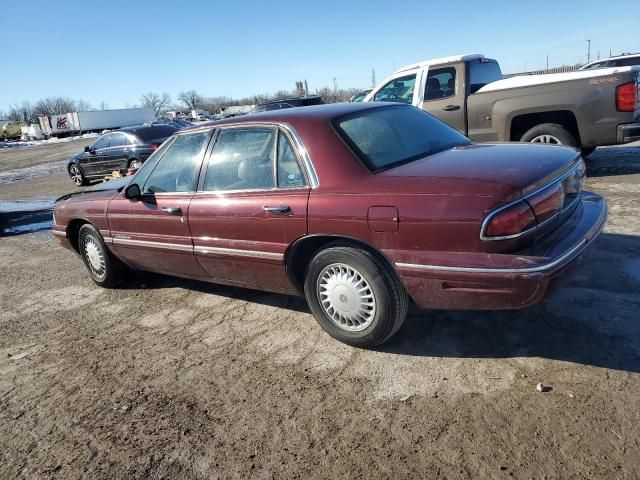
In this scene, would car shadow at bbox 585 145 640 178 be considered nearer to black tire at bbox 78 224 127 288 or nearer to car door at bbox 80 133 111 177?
black tire at bbox 78 224 127 288

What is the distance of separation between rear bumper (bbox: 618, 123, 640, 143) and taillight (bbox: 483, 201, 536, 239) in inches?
195

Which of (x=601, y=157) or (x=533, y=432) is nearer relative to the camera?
(x=533, y=432)

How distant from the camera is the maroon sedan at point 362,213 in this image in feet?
8.58

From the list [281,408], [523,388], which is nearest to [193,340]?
[281,408]

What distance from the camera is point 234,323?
13.0 ft

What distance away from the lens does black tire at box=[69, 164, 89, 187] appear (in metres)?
14.4

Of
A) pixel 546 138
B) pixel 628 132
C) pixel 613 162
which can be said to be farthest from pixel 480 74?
pixel 613 162

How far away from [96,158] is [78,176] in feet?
4.31

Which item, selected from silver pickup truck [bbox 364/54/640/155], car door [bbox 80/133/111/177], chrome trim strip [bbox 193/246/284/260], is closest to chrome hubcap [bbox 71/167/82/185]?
car door [bbox 80/133/111/177]

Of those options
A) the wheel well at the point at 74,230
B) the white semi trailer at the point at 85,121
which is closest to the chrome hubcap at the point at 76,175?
the wheel well at the point at 74,230

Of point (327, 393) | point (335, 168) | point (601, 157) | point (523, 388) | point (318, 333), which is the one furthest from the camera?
point (601, 157)

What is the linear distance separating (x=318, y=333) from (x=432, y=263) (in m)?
1.22

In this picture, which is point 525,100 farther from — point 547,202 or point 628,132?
point 547,202

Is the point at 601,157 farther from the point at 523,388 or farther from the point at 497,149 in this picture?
the point at 523,388
